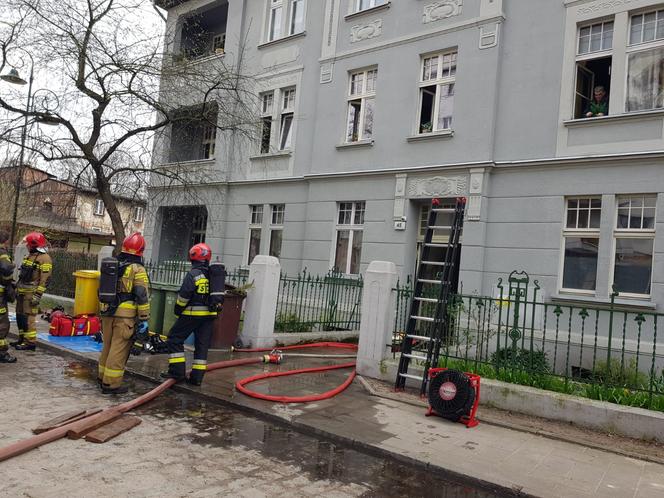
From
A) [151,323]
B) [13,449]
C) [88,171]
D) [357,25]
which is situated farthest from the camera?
[357,25]

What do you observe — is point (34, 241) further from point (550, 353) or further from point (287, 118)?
point (550, 353)

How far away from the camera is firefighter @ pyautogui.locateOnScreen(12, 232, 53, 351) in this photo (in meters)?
8.15

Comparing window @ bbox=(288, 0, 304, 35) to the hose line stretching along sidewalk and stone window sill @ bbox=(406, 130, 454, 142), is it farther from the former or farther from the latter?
the hose line stretching along sidewalk

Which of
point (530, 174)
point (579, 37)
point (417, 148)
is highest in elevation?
point (579, 37)

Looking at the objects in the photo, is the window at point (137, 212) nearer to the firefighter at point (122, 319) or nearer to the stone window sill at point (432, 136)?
the stone window sill at point (432, 136)

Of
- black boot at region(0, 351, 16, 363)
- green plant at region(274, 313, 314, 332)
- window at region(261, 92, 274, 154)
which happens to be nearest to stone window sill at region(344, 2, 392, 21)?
window at region(261, 92, 274, 154)

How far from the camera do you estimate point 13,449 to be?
13.0 feet

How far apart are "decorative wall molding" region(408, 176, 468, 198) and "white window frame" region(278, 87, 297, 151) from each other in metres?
4.79

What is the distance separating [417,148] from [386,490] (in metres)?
9.24

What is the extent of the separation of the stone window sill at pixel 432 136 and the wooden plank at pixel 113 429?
29.2 feet

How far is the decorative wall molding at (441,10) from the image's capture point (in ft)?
38.2

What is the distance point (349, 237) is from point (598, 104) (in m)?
6.36

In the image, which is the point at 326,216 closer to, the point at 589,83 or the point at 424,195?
the point at 424,195

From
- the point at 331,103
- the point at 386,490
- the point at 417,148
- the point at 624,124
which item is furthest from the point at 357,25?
the point at 386,490
